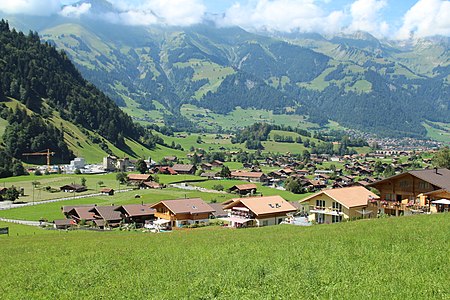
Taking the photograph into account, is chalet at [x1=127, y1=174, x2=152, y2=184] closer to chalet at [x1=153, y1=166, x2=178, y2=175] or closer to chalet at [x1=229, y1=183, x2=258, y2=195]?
chalet at [x1=229, y1=183, x2=258, y2=195]

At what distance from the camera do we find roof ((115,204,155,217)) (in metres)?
83.0

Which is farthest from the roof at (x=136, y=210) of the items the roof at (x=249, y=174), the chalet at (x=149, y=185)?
the roof at (x=249, y=174)

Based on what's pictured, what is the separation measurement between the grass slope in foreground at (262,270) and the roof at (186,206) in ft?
145

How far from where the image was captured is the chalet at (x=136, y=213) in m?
82.7

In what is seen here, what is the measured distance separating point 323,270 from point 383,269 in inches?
89.2

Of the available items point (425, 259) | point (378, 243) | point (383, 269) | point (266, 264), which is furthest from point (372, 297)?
point (378, 243)

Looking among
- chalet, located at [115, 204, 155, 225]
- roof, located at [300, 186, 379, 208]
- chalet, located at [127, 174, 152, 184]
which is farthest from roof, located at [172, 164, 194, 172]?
roof, located at [300, 186, 379, 208]

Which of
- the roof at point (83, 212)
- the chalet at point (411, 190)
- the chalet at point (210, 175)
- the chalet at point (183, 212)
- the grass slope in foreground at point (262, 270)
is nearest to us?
the grass slope in foreground at point (262, 270)

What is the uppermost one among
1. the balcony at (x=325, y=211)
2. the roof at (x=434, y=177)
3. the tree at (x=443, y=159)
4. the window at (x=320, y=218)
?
the tree at (x=443, y=159)

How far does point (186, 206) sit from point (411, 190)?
38.6 metres

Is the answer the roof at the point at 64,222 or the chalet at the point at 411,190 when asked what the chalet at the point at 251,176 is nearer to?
the roof at the point at 64,222

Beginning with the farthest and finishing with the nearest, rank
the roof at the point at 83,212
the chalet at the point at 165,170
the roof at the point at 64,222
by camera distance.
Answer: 1. the chalet at the point at 165,170
2. the roof at the point at 83,212
3. the roof at the point at 64,222

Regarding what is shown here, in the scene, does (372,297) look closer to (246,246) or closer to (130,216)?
(246,246)

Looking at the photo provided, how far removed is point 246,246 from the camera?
27.8 metres
